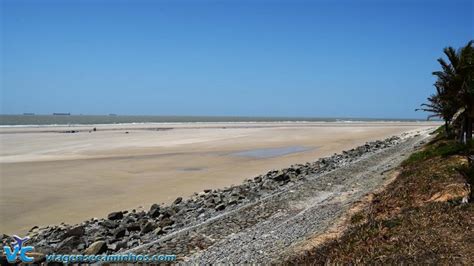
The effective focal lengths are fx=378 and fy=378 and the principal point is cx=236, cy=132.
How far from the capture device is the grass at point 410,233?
18.8 ft

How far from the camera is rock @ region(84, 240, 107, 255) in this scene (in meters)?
8.48

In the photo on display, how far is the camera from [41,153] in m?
30.1

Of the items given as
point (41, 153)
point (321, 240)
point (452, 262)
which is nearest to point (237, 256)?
point (321, 240)

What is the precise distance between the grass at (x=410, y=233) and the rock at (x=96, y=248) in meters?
4.49

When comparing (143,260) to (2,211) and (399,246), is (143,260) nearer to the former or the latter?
(399,246)

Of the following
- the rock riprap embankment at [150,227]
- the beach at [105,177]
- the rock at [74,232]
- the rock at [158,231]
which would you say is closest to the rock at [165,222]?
the rock riprap embankment at [150,227]

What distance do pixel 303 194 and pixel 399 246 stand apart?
22.7ft

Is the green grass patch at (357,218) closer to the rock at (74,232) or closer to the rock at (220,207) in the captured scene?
the rock at (220,207)

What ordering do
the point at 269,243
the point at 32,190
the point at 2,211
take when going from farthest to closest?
the point at 32,190 < the point at 2,211 < the point at 269,243

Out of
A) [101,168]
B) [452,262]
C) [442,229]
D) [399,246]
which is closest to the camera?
[452,262]

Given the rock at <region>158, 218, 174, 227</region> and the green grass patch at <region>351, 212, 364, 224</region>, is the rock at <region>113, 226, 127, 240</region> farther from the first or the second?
Answer: the green grass patch at <region>351, 212, 364, 224</region>

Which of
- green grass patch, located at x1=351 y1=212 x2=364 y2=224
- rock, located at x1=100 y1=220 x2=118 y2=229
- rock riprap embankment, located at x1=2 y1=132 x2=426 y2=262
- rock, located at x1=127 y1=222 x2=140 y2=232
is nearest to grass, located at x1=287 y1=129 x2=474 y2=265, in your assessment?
green grass patch, located at x1=351 y1=212 x2=364 y2=224

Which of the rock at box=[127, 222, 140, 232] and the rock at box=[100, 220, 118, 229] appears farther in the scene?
the rock at box=[100, 220, 118, 229]

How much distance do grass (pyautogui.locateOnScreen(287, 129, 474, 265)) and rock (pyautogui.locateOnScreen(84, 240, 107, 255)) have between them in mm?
4492
